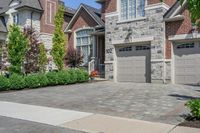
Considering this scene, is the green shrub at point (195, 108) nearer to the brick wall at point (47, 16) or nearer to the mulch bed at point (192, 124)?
the mulch bed at point (192, 124)

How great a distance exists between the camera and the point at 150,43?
21078 millimetres

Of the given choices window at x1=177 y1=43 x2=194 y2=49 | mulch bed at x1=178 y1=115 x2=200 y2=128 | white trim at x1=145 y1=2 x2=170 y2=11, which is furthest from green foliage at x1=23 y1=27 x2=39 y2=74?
mulch bed at x1=178 y1=115 x2=200 y2=128

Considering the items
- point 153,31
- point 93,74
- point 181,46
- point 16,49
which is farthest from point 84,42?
point 181,46

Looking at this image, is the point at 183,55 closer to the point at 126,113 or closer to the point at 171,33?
the point at 171,33

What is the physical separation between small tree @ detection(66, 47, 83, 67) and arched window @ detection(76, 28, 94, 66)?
6.19ft

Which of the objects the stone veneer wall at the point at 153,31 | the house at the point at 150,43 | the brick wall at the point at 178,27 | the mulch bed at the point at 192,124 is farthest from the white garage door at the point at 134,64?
the mulch bed at the point at 192,124

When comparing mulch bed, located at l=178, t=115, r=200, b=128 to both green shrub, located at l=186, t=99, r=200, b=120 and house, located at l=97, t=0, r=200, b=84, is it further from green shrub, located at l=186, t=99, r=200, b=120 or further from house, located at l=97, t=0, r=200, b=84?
house, located at l=97, t=0, r=200, b=84

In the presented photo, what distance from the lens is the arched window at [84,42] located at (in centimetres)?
2709

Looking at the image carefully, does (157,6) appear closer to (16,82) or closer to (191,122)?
(16,82)

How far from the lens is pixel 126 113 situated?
1004 cm

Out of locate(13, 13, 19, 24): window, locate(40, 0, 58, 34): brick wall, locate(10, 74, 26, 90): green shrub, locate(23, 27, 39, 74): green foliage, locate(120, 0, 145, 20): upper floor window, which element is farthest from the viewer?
locate(13, 13, 19, 24): window

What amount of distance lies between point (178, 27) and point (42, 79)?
30.9 ft

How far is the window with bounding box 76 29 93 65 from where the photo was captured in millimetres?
27125

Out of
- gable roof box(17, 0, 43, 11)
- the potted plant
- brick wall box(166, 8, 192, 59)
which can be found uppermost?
gable roof box(17, 0, 43, 11)
